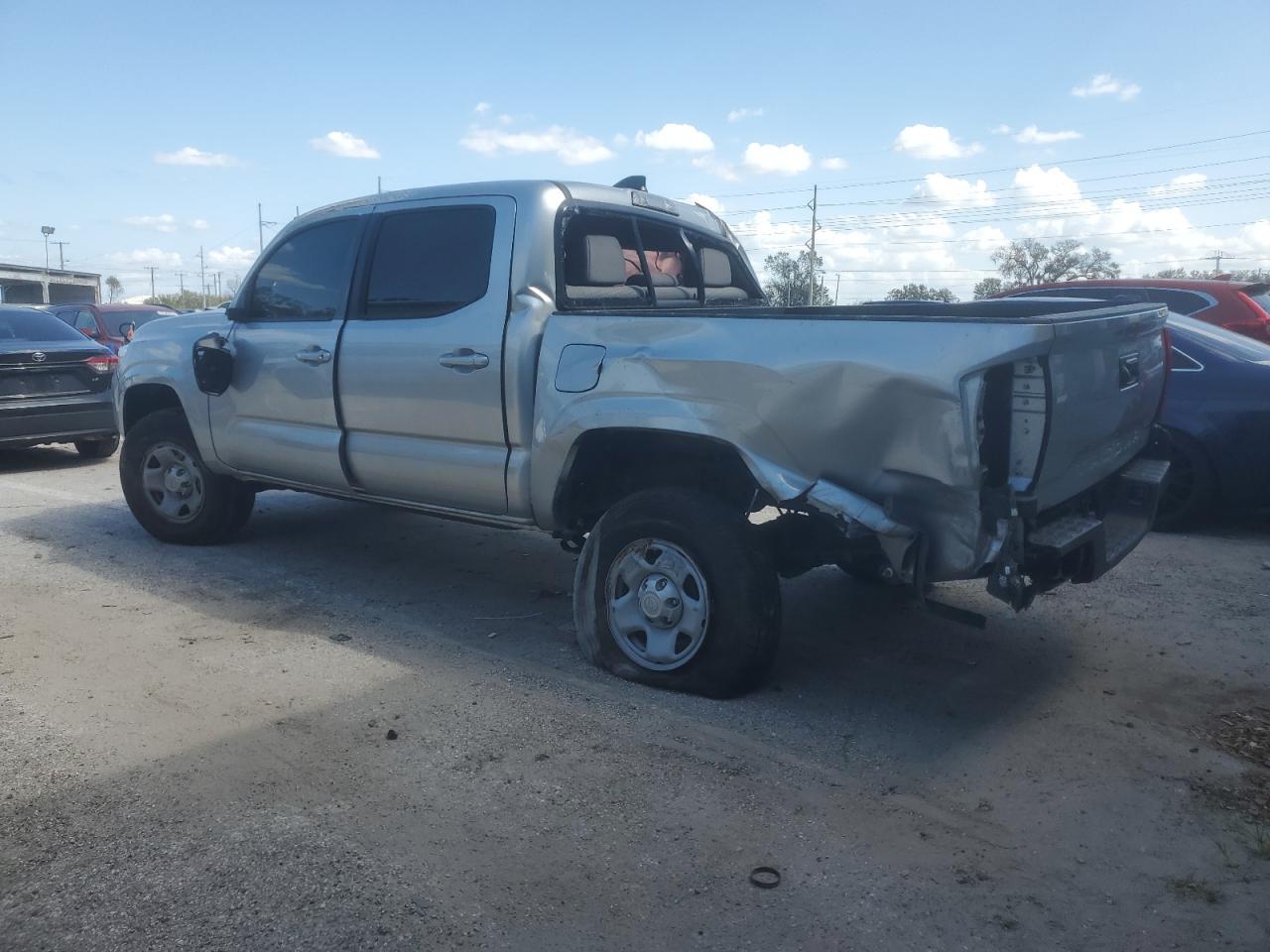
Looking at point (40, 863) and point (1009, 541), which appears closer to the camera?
point (40, 863)

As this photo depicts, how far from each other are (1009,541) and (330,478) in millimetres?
3433

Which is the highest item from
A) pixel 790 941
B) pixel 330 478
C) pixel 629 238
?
pixel 629 238

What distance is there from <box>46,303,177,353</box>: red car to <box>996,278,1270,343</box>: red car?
14.0m

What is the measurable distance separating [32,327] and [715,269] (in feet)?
23.8

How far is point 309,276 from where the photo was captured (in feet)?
18.0

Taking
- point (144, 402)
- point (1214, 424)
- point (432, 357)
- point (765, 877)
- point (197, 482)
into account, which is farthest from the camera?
point (1214, 424)

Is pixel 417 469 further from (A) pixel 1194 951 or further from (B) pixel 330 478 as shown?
(A) pixel 1194 951

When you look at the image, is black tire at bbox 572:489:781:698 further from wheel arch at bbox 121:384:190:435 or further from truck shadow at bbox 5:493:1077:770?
wheel arch at bbox 121:384:190:435

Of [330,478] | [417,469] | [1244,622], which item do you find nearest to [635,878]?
[417,469]

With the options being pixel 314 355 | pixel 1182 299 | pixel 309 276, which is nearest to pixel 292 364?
pixel 314 355

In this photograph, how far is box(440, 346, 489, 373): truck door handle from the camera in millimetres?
4547

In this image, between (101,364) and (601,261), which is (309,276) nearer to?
(601,261)

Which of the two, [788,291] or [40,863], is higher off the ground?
[788,291]

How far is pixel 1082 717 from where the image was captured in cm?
393
